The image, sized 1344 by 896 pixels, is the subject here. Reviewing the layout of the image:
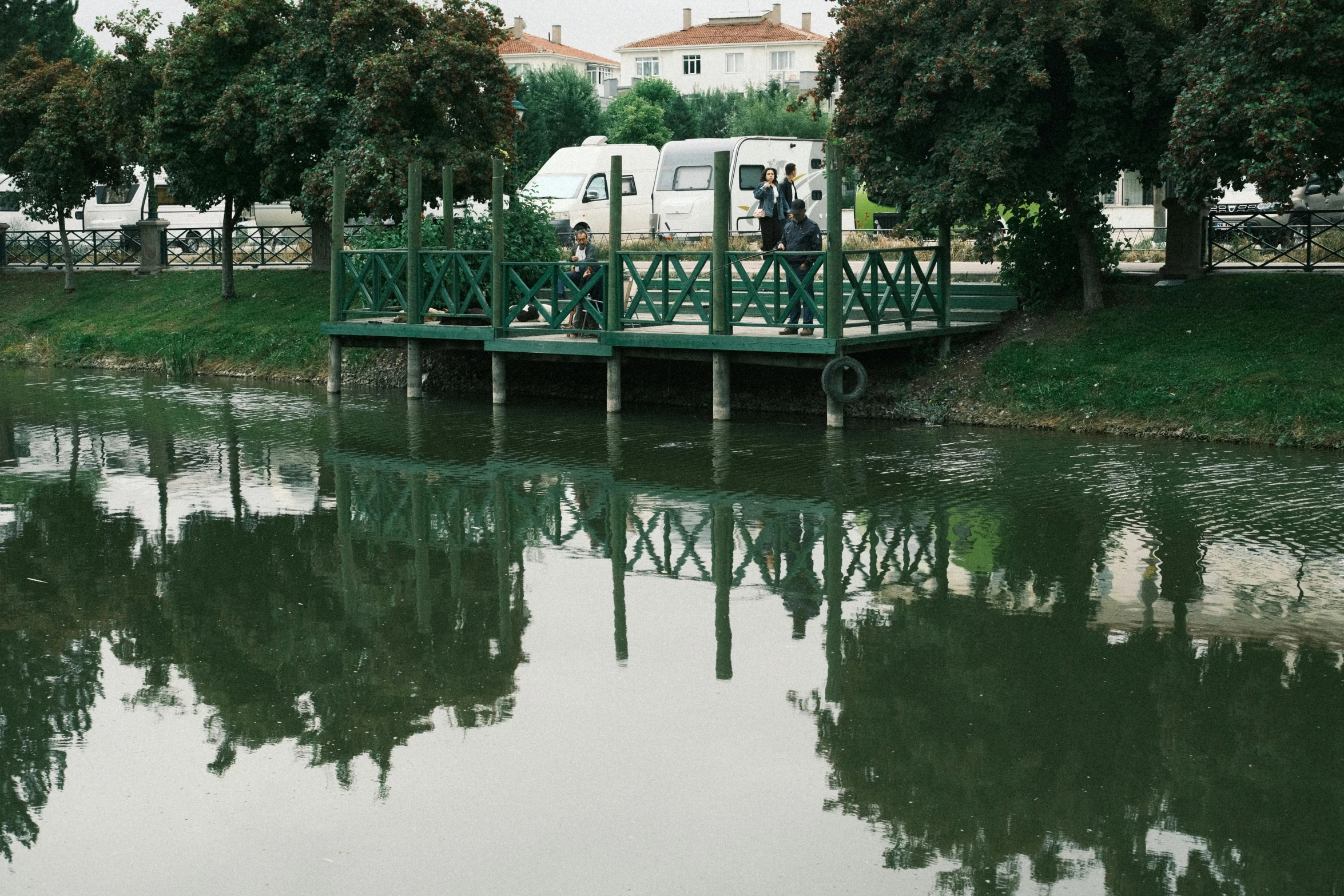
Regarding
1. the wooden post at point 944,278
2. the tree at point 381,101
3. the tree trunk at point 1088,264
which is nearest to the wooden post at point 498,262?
the tree at point 381,101

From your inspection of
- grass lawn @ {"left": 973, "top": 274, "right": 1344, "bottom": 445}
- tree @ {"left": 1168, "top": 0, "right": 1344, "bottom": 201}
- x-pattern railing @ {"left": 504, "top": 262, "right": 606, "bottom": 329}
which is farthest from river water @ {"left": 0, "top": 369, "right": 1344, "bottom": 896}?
x-pattern railing @ {"left": 504, "top": 262, "right": 606, "bottom": 329}

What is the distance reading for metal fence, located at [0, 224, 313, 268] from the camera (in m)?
30.8

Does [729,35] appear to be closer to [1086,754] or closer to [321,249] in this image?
[321,249]

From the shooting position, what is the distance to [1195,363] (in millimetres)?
16266

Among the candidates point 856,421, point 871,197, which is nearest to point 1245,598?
point 856,421

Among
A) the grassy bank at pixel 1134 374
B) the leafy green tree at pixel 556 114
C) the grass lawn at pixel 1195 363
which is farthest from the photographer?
the leafy green tree at pixel 556 114

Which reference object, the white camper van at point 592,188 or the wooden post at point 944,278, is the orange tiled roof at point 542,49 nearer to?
the white camper van at point 592,188

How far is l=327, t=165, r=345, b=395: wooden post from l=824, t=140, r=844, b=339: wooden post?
24.0 feet

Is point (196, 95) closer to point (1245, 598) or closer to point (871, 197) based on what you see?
point (871, 197)

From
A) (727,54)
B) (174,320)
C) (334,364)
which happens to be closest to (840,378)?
(334,364)

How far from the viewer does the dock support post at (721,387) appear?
17.2 metres

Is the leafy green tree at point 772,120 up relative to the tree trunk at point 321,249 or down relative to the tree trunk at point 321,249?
up

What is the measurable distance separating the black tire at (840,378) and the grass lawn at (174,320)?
9.80m

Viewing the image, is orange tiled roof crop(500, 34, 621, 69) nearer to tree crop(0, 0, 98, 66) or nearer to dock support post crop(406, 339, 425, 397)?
tree crop(0, 0, 98, 66)
